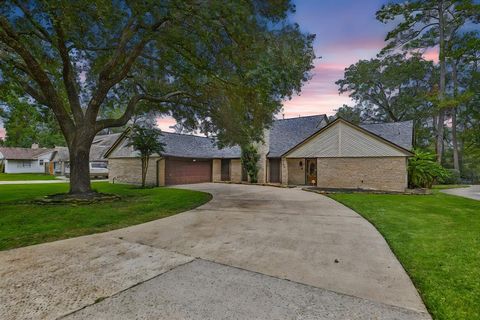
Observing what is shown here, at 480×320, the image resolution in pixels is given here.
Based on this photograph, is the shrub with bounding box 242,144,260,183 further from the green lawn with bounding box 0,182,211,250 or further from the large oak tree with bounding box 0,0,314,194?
the green lawn with bounding box 0,182,211,250

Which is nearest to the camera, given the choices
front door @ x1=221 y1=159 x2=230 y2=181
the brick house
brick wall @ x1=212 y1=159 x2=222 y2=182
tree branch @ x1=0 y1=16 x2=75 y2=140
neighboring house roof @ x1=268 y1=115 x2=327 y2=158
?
tree branch @ x1=0 y1=16 x2=75 y2=140

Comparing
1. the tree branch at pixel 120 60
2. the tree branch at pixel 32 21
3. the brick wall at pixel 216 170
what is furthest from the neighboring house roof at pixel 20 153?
the tree branch at pixel 32 21

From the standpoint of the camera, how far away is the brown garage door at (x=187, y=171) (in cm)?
2027

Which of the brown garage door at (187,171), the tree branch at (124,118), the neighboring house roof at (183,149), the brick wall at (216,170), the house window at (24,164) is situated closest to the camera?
the tree branch at (124,118)

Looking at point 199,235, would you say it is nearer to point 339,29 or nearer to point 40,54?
point 339,29

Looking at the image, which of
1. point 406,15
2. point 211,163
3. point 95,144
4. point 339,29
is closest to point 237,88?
point 339,29

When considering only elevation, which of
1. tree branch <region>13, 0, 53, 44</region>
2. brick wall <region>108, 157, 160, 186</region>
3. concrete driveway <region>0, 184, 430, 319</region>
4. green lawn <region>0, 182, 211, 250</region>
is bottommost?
green lawn <region>0, 182, 211, 250</region>

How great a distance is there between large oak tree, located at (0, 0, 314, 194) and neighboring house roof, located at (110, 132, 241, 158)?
8097mm

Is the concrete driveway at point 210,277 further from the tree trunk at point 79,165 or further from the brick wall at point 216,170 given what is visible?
the brick wall at point 216,170

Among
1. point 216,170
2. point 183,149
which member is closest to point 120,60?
point 183,149

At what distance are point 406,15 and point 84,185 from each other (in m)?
28.9

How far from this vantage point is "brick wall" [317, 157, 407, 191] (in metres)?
14.7

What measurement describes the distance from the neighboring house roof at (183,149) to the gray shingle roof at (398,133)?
1141cm

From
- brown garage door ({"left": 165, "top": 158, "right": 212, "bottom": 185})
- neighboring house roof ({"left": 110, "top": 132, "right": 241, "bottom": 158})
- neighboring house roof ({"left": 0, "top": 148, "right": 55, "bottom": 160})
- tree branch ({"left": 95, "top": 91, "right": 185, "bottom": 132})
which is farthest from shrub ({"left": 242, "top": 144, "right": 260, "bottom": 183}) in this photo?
neighboring house roof ({"left": 0, "top": 148, "right": 55, "bottom": 160})
